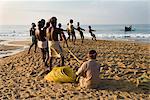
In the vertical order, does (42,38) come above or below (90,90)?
above

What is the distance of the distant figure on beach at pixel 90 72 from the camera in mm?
7488

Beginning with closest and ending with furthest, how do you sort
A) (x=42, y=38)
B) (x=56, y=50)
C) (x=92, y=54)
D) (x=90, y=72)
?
(x=92, y=54) → (x=90, y=72) → (x=56, y=50) → (x=42, y=38)

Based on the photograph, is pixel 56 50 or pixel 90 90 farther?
pixel 56 50

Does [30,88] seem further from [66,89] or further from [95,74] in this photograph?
[95,74]

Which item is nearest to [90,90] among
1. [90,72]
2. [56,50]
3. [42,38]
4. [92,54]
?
[90,72]

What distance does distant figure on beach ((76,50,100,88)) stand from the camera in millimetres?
7488

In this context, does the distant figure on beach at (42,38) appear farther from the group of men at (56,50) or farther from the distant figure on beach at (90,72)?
the distant figure on beach at (90,72)

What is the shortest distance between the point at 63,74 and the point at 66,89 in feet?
2.33

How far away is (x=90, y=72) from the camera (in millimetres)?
7531

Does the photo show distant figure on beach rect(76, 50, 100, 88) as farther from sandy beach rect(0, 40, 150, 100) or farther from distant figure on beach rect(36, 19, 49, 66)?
distant figure on beach rect(36, 19, 49, 66)

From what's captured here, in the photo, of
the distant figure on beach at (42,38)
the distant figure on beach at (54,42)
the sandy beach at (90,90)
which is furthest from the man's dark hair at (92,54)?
the distant figure on beach at (42,38)

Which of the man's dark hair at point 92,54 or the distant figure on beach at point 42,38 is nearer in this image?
the man's dark hair at point 92,54

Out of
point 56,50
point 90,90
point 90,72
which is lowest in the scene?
point 90,90

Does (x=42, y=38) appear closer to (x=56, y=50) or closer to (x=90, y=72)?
(x=56, y=50)
